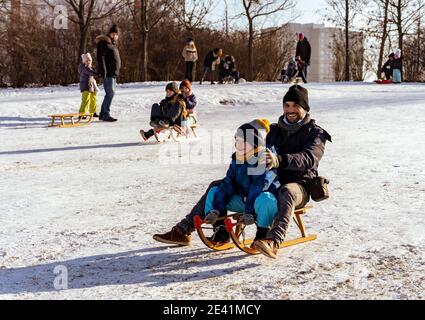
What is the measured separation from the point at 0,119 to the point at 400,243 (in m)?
10.8

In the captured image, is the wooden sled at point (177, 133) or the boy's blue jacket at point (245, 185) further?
the wooden sled at point (177, 133)

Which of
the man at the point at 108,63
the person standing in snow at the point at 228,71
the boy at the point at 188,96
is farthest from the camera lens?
the person standing in snow at the point at 228,71

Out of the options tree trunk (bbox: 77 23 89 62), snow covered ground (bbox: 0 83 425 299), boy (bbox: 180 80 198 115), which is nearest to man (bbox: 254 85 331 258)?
snow covered ground (bbox: 0 83 425 299)

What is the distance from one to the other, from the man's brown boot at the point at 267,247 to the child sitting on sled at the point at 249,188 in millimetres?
177

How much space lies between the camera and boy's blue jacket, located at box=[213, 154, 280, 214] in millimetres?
4047

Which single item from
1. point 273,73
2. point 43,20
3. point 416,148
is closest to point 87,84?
point 416,148

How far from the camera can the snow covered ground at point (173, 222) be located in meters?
3.60

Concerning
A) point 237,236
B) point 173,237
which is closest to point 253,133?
point 237,236

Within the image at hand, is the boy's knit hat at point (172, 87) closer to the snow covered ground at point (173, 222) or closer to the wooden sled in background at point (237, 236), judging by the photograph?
the snow covered ground at point (173, 222)

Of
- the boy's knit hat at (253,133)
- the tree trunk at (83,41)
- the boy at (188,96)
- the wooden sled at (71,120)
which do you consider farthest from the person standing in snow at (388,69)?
the boy's knit hat at (253,133)

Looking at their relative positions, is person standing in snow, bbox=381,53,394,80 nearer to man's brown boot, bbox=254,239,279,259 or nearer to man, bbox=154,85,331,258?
man, bbox=154,85,331,258

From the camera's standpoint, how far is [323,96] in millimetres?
18031

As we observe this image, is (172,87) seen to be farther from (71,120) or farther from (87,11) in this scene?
(87,11)

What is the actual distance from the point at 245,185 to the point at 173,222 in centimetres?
118
